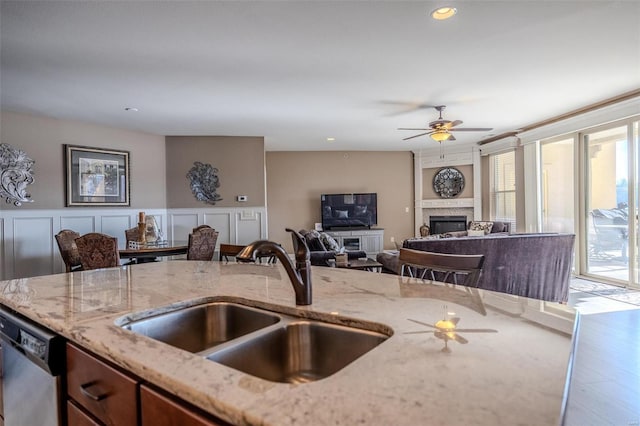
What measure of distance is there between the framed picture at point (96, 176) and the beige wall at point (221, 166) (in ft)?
2.51

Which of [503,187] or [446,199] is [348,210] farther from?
[503,187]

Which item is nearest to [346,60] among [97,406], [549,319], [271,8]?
[271,8]

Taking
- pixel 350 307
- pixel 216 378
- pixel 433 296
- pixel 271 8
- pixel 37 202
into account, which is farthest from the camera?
pixel 37 202

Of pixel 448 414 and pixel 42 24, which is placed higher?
pixel 42 24

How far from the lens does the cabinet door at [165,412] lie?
66 centimetres

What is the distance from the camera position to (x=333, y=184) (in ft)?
27.8

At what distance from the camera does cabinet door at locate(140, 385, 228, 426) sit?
656 millimetres

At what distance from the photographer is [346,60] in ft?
10.9

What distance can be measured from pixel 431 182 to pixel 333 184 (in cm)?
230

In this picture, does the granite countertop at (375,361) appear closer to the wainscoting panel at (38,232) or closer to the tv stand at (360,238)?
the wainscoting panel at (38,232)

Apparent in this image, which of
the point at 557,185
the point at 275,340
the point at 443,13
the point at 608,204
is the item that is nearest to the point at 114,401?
the point at 275,340

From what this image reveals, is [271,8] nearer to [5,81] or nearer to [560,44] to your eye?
[560,44]

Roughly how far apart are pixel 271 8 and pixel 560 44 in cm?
249

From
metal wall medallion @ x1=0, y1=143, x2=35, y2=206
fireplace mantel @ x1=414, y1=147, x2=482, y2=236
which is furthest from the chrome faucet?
fireplace mantel @ x1=414, y1=147, x2=482, y2=236
